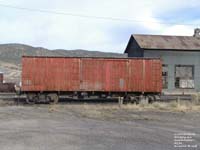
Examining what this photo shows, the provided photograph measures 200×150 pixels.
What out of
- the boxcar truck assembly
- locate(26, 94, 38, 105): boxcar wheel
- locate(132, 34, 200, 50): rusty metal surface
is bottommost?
locate(26, 94, 38, 105): boxcar wheel

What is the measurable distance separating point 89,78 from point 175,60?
50.1 ft

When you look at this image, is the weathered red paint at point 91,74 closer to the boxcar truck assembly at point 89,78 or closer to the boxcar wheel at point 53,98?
the boxcar truck assembly at point 89,78

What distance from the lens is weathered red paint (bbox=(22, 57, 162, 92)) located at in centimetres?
2823

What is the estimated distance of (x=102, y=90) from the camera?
2877cm

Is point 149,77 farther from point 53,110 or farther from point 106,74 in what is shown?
point 53,110

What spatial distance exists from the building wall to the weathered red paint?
1169cm

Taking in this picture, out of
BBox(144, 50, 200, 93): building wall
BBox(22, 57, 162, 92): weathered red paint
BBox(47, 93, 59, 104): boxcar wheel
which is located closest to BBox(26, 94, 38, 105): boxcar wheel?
BBox(22, 57, 162, 92): weathered red paint

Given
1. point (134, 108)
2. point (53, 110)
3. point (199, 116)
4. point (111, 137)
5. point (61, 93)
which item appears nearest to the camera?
point (111, 137)

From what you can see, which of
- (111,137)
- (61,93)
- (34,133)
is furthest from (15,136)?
(61,93)

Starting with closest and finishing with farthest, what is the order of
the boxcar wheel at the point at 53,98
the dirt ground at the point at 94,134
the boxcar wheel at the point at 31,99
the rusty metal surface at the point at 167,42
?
the dirt ground at the point at 94,134 < the boxcar wheel at the point at 31,99 < the boxcar wheel at the point at 53,98 < the rusty metal surface at the point at 167,42

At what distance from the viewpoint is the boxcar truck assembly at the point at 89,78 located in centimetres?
2823

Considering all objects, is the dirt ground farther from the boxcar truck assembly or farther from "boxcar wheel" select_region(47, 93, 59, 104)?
the boxcar truck assembly

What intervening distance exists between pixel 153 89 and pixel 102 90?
3728 mm

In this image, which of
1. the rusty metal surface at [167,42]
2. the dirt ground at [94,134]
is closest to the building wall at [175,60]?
the rusty metal surface at [167,42]
